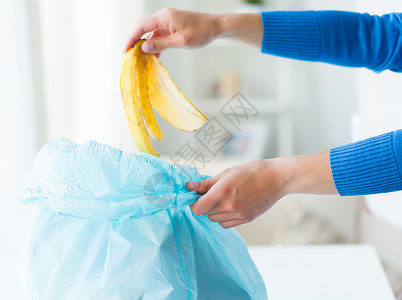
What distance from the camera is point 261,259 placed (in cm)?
109

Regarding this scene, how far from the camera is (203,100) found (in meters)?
2.63

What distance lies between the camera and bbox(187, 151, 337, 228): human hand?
681mm

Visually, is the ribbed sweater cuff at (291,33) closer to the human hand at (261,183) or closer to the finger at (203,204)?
the human hand at (261,183)

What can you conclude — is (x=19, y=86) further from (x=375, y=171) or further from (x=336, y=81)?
(x=336, y=81)

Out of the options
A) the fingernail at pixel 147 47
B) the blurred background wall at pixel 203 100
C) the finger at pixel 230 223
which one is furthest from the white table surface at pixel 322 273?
the fingernail at pixel 147 47

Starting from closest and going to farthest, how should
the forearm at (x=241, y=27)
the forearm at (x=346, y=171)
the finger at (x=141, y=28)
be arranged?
the forearm at (x=346, y=171) → the finger at (x=141, y=28) → the forearm at (x=241, y=27)

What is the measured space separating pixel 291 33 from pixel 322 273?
1.54ft

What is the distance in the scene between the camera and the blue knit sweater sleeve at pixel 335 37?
94 cm

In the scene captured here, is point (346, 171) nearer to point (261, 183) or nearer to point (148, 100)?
point (261, 183)

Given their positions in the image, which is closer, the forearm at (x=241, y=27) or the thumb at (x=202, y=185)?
the thumb at (x=202, y=185)

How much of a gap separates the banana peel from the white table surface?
14.8 inches

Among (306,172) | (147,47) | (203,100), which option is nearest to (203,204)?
(306,172)

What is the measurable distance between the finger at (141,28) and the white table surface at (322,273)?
0.50m

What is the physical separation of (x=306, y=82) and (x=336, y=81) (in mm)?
149
